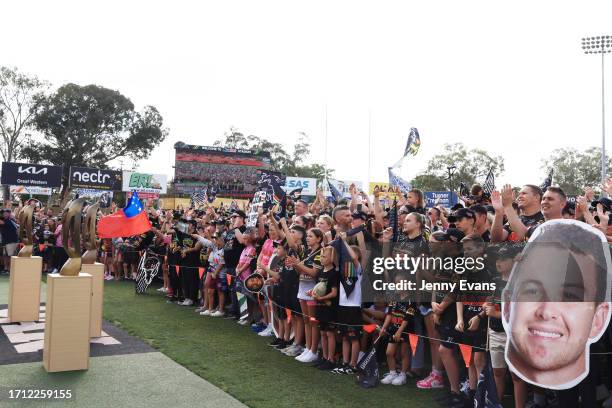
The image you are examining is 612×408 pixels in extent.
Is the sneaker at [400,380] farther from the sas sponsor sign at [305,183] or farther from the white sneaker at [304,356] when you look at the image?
the sas sponsor sign at [305,183]

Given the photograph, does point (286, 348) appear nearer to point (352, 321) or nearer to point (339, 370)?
point (339, 370)

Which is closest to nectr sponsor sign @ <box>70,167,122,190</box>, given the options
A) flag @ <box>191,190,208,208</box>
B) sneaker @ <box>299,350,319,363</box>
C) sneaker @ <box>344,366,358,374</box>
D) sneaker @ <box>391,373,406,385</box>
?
flag @ <box>191,190,208,208</box>

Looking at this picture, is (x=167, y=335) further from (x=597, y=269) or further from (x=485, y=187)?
(x=597, y=269)

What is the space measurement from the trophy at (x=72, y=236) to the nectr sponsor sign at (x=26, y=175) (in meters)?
18.5

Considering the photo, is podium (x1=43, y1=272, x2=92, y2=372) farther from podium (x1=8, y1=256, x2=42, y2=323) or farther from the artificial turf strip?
podium (x1=8, y1=256, x2=42, y2=323)

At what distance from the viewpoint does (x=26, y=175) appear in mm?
22828

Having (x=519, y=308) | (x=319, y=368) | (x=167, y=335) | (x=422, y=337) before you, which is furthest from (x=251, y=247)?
(x=519, y=308)

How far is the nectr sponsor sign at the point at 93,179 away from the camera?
2636 cm

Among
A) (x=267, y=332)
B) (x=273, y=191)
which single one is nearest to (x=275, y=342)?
(x=267, y=332)

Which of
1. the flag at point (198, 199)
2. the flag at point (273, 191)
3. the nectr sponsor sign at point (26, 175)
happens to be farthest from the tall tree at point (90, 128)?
the flag at point (273, 191)

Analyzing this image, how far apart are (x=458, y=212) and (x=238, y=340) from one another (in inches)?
159

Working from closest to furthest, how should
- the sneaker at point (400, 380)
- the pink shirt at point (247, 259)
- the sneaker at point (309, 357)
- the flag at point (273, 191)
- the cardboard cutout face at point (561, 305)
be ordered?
1. the cardboard cutout face at point (561, 305)
2. the sneaker at point (400, 380)
3. the sneaker at point (309, 357)
4. the flag at point (273, 191)
5. the pink shirt at point (247, 259)

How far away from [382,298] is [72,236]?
3.87 meters

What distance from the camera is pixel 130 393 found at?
16.8 ft
